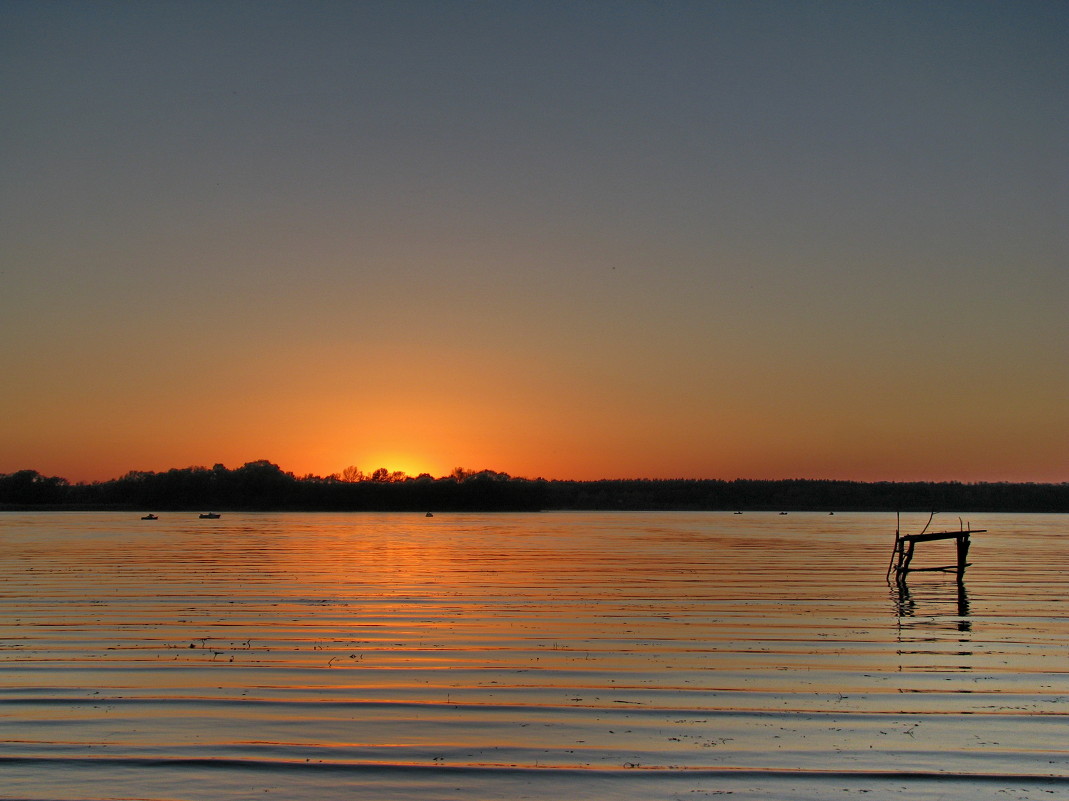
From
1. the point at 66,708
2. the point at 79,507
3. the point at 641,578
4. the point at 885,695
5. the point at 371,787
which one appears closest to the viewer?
the point at 371,787

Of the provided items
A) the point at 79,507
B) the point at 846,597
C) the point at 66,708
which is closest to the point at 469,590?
the point at 846,597

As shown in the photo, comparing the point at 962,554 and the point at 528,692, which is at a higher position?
the point at 962,554

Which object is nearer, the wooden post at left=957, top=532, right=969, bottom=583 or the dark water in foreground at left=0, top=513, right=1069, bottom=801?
the dark water in foreground at left=0, top=513, right=1069, bottom=801

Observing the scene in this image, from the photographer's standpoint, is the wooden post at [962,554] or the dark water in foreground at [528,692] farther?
the wooden post at [962,554]

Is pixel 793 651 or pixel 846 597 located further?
pixel 846 597

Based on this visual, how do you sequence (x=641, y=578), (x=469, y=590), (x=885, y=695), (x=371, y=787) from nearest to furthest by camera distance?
(x=371, y=787)
(x=885, y=695)
(x=469, y=590)
(x=641, y=578)

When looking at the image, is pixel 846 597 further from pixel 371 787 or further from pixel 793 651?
pixel 371 787

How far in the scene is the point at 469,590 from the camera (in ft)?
88.4

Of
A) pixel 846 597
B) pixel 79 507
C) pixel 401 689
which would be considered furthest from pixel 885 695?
pixel 79 507

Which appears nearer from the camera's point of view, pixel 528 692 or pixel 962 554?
pixel 528 692

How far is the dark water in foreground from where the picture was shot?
8797 mm

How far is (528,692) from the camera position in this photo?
494 inches

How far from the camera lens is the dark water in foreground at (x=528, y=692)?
880 cm

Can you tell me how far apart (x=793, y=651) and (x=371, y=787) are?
9540 mm
